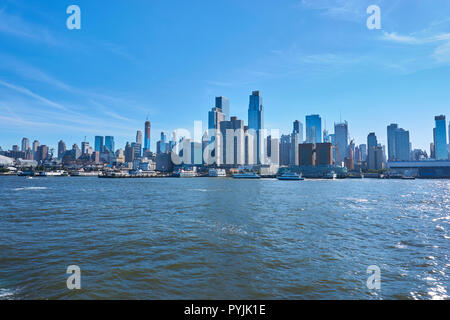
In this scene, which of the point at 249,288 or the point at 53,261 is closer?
the point at 249,288

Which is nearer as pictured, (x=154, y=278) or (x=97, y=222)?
(x=154, y=278)

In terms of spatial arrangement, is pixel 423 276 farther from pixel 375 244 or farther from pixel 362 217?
pixel 362 217

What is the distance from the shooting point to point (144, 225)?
24.4 metres

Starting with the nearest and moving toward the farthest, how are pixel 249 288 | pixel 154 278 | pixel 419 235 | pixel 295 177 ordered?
pixel 249 288 → pixel 154 278 → pixel 419 235 → pixel 295 177

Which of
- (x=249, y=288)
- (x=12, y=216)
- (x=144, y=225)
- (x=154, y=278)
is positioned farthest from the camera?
(x=12, y=216)

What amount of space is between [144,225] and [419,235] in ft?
80.4

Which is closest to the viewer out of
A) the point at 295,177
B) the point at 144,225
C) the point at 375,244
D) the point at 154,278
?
the point at 154,278

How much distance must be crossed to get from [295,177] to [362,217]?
156677mm

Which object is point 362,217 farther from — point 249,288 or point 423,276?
point 249,288

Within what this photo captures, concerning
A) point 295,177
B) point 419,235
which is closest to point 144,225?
point 419,235

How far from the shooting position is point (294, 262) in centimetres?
1455

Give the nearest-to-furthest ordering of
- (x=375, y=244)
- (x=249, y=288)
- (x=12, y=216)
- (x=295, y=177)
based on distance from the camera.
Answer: (x=249, y=288) → (x=375, y=244) → (x=12, y=216) → (x=295, y=177)

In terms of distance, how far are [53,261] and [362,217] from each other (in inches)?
1203

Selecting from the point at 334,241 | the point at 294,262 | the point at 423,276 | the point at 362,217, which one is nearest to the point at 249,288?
the point at 294,262
